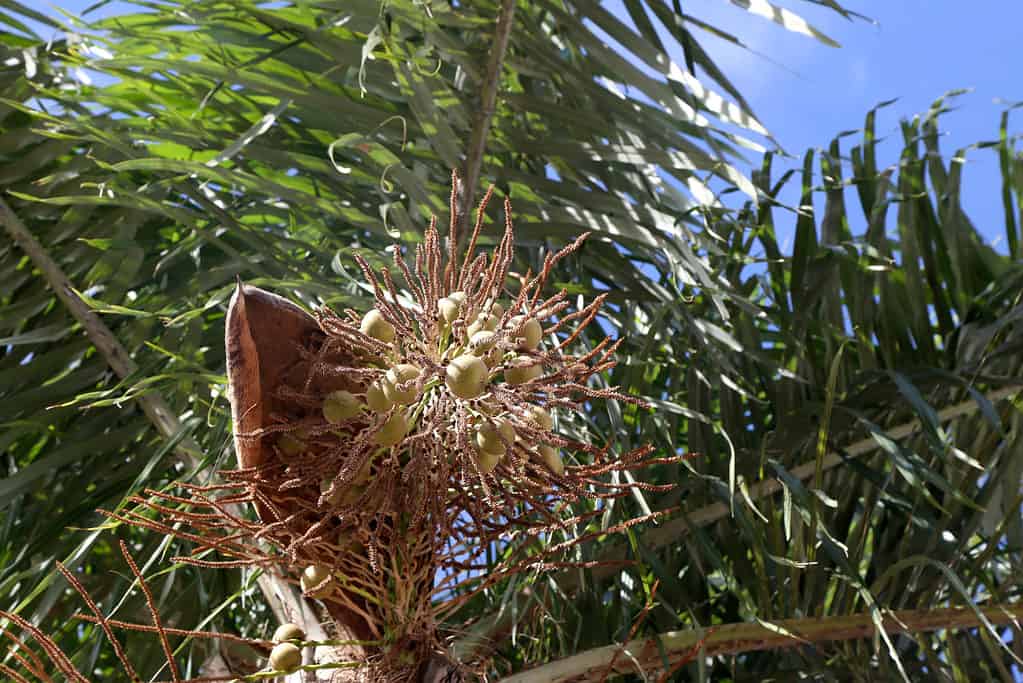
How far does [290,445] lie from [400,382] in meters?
0.10

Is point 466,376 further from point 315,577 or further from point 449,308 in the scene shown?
point 315,577

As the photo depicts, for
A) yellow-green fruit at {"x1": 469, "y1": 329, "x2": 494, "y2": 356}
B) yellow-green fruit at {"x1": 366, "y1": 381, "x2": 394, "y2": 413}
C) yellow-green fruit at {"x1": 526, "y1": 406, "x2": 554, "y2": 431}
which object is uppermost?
yellow-green fruit at {"x1": 469, "y1": 329, "x2": 494, "y2": 356}

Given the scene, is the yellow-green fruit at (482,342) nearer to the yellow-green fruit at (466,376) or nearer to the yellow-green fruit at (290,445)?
the yellow-green fruit at (466,376)

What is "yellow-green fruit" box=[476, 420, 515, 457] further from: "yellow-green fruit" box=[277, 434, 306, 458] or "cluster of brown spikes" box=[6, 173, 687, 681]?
"yellow-green fruit" box=[277, 434, 306, 458]

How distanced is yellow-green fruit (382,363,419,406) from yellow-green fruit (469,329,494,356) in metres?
0.04

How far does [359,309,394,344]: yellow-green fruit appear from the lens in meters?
0.69

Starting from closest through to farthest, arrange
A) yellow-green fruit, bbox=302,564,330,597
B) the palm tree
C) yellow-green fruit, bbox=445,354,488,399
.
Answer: yellow-green fruit, bbox=445,354,488,399
yellow-green fruit, bbox=302,564,330,597
the palm tree

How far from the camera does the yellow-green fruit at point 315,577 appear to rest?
2.42ft

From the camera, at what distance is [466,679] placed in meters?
0.77

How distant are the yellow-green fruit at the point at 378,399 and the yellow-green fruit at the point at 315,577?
0.13 m

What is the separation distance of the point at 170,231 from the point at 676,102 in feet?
2.24

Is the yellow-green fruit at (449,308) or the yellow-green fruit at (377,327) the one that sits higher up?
the yellow-green fruit at (449,308)

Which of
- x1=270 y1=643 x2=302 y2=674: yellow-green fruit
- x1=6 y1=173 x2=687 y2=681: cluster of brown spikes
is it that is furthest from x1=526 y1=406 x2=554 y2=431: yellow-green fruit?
x1=270 y1=643 x2=302 y2=674: yellow-green fruit

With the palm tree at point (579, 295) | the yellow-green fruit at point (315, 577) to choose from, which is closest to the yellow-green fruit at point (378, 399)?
the yellow-green fruit at point (315, 577)
